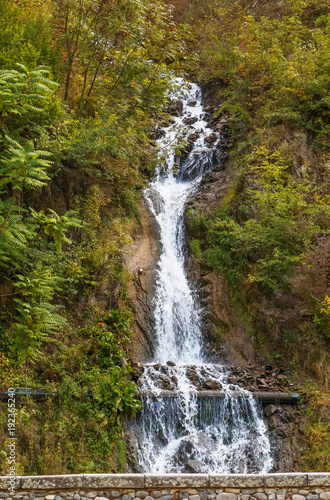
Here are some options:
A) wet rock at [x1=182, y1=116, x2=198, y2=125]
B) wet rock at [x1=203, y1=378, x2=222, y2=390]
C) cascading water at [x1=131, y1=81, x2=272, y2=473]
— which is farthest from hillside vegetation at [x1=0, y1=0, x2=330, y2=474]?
wet rock at [x1=182, y1=116, x2=198, y2=125]

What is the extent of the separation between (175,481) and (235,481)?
0.87m

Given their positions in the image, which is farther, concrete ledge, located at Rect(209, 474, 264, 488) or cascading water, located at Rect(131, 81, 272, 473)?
cascading water, located at Rect(131, 81, 272, 473)

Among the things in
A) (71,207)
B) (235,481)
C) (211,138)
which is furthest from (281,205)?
(235,481)

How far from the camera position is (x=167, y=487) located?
5.67 m

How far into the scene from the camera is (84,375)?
8312 mm

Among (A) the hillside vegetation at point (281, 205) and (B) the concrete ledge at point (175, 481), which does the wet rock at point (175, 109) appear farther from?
(B) the concrete ledge at point (175, 481)

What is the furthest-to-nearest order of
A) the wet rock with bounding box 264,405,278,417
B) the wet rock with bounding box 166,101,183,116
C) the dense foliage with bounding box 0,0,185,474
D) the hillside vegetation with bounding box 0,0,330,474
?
1. the wet rock with bounding box 166,101,183,116
2. the wet rock with bounding box 264,405,278,417
3. the hillside vegetation with bounding box 0,0,330,474
4. the dense foliage with bounding box 0,0,185,474

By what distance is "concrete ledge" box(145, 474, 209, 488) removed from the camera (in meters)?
5.66

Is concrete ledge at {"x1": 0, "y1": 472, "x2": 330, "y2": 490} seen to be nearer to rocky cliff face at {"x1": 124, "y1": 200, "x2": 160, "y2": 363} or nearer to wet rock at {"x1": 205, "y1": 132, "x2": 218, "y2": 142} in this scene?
rocky cliff face at {"x1": 124, "y1": 200, "x2": 160, "y2": 363}

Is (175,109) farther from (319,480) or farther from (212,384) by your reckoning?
(319,480)

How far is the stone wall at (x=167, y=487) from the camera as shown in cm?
548

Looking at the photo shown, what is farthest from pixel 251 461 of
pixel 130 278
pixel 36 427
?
pixel 130 278

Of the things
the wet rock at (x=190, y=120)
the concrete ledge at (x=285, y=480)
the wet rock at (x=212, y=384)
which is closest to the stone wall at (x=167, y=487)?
the concrete ledge at (x=285, y=480)

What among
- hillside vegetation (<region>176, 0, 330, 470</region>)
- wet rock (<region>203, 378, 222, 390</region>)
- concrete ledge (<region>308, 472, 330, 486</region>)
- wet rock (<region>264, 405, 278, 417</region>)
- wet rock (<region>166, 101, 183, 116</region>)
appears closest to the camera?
concrete ledge (<region>308, 472, 330, 486</region>)
